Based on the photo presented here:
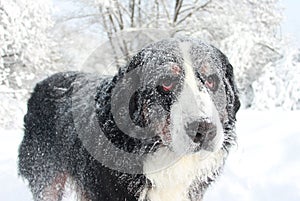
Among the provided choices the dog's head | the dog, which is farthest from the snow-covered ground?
the dog's head

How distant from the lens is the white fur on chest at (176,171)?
9.63ft

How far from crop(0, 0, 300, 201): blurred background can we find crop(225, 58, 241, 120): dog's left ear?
56cm

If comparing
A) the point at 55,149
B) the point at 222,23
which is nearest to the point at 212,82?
the point at 55,149

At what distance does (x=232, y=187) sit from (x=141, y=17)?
19253 mm

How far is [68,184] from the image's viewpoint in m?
4.18

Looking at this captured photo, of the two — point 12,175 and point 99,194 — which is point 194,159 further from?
point 12,175

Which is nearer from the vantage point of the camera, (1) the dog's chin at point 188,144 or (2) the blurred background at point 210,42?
(1) the dog's chin at point 188,144

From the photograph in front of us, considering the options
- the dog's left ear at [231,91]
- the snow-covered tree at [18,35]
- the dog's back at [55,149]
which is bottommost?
the snow-covered tree at [18,35]

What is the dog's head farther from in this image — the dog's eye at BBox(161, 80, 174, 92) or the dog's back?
the dog's back

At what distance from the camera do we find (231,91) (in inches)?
125

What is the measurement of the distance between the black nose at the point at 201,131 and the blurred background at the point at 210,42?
4.02 ft

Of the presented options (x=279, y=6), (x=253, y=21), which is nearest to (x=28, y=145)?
(x=253, y=21)

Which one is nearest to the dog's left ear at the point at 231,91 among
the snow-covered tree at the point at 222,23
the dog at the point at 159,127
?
the dog at the point at 159,127

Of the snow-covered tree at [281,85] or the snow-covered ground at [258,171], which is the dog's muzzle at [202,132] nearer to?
the snow-covered ground at [258,171]
